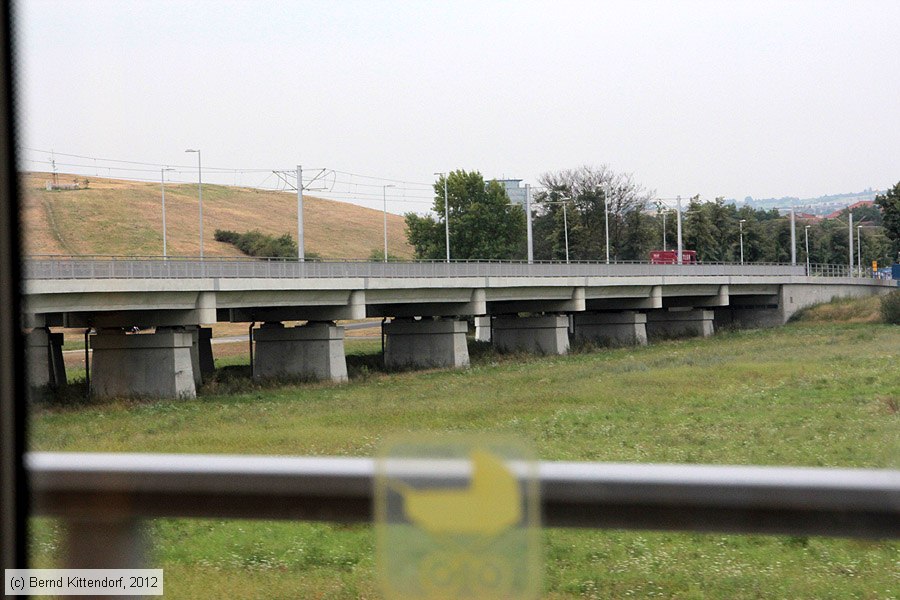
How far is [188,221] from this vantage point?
318 ft

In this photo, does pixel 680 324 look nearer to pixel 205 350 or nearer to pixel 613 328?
pixel 613 328

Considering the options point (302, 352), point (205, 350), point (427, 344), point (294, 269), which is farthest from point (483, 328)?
point (294, 269)

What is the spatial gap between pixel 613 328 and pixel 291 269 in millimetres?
27841

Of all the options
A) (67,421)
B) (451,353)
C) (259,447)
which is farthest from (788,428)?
(451,353)

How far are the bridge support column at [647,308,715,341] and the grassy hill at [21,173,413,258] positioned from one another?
23630mm

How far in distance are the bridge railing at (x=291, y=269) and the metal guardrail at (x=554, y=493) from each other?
19.1m

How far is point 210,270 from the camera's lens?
116ft

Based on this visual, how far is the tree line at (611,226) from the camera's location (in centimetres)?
6900

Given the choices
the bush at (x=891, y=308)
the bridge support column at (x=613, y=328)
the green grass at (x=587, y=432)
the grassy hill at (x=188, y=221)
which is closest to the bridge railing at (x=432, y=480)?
the green grass at (x=587, y=432)

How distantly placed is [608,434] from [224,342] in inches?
1937

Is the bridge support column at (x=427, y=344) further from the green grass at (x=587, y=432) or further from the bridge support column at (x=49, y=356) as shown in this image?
the bridge support column at (x=49, y=356)

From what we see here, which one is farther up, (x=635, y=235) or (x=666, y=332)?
(x=635, y=235)

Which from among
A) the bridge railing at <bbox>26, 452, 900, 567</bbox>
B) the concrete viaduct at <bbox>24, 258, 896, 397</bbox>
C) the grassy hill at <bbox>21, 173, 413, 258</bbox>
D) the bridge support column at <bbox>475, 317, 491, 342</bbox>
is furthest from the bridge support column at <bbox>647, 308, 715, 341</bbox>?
the bridge railing at <bbox>26, 452, 900, 567</bbox>

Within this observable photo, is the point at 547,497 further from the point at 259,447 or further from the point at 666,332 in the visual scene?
the point at 666,332
